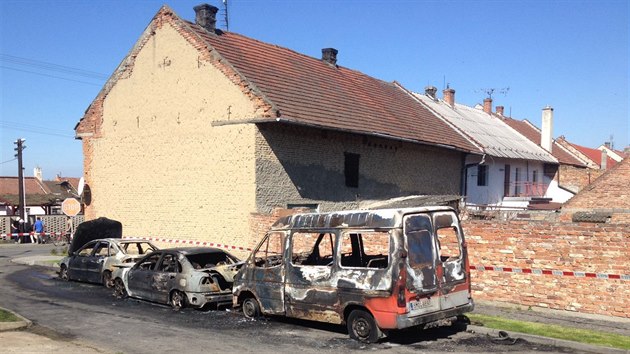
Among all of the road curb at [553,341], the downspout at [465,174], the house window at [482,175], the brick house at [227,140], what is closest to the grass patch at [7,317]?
the brick house at [227,140]

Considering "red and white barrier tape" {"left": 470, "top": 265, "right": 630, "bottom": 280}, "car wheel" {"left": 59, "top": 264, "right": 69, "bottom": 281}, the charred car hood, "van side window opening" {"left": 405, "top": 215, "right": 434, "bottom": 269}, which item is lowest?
"car wheel" {"left": 59, "top": 264, "right": 69, "bottom": 281}

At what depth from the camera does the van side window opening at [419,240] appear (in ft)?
30.0

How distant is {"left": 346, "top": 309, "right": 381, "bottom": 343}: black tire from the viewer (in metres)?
9.25

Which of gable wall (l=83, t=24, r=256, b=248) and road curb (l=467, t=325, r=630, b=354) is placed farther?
gable wall (l=83, t=24, r=256, b=248)

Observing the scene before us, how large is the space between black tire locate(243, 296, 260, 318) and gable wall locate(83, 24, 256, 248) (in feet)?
21.6

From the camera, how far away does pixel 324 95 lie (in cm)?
2214

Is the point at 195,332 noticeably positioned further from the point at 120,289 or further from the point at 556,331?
the point at 556,331

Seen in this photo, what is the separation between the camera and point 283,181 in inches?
735

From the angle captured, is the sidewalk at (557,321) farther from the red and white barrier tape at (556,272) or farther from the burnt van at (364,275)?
the burnt van at (364,275)

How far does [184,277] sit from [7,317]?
3.36m

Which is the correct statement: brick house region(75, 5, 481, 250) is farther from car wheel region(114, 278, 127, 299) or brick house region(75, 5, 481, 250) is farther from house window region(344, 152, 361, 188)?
car wheel region(114, 278, 127, 299)

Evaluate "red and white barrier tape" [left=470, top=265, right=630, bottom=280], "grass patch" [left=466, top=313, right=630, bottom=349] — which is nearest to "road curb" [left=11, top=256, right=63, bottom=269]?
"red and white barrier tape" [left=470, top=265, right=630, bottom=280]

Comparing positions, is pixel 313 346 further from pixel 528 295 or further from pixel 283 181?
pixel 283 181

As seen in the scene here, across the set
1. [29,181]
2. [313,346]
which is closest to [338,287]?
[313,346]
